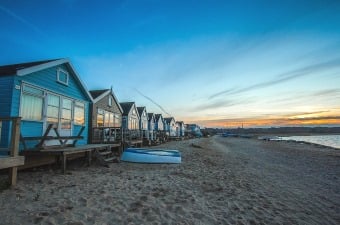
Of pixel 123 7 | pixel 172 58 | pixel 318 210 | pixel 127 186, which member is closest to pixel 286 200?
pixel 318 210

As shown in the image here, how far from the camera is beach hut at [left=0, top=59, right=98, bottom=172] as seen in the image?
8.52m

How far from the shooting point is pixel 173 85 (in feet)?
84.5

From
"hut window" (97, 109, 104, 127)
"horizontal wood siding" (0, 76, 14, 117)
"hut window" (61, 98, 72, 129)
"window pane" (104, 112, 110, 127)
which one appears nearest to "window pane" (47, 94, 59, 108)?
"hut window" (61, 98, 72, 129)

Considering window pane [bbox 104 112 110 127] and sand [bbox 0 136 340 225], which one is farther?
window pane [bbox 104 112 110 127]

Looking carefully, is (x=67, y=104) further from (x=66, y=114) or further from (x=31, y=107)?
(x=31, y=107)

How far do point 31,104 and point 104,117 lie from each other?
1059 centimetres

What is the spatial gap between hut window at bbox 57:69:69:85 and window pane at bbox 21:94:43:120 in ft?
6.26

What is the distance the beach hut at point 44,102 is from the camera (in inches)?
335

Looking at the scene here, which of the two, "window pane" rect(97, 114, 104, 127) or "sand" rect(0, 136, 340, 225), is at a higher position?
"window pane" rect(97, 114, 104, 127)

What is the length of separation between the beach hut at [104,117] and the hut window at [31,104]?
6096mm

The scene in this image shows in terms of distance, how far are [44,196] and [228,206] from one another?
191 inches

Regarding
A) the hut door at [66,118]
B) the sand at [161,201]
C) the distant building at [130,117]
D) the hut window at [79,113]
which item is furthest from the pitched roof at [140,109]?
the sand at [161,201]

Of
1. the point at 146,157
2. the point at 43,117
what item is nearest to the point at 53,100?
the point at 43,117

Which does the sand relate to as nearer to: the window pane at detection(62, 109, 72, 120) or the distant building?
the window pane at detection(62, 109, 72, 120)
